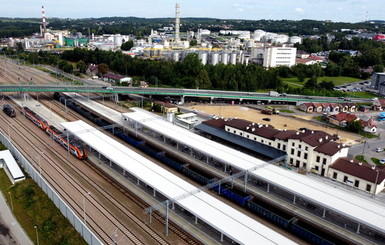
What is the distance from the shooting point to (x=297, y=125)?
59.5m

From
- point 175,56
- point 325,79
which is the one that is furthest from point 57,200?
point 325,79

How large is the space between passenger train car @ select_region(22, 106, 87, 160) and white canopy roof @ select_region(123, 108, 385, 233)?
12.1 metres

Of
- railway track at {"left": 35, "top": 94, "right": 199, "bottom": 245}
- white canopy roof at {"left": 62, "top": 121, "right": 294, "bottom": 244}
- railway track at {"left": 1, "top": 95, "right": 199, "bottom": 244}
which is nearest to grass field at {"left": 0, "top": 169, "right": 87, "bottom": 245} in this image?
railway track at {"left": 1, "top": 95, "right": 199, "bottom": 244}

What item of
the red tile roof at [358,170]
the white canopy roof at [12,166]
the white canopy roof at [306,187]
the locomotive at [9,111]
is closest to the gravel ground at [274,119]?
the red tile roof at [358,170]

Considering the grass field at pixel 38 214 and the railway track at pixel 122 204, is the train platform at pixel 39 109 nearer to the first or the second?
the railway track at pixel 122 204

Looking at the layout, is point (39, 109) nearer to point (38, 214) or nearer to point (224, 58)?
point (38, 214)

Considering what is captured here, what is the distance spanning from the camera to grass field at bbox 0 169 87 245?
1053 inches

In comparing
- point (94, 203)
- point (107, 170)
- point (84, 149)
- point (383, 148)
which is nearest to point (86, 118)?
point (84, 149)

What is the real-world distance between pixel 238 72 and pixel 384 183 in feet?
187

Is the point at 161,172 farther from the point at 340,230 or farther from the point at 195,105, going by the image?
the point at 195,105

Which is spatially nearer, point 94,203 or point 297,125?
point 94,203

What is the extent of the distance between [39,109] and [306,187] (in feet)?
181

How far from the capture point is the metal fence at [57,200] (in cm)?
2564

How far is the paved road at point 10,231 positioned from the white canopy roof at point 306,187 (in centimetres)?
2141
